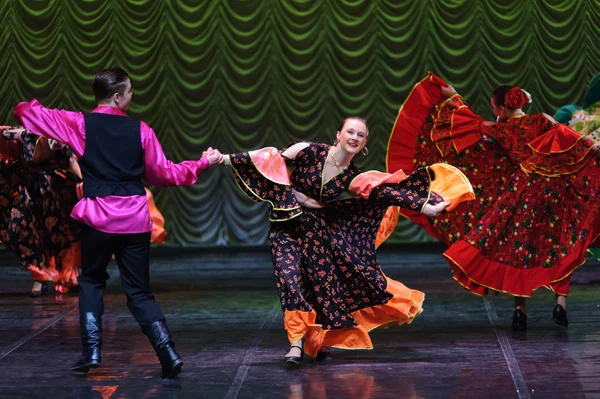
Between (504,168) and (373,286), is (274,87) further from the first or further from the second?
(373,286)

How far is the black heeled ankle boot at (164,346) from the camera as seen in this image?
4.02 m

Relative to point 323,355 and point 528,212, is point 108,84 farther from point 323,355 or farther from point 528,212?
point 528,212

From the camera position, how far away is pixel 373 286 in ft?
15.1

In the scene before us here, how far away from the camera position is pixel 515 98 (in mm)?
5305

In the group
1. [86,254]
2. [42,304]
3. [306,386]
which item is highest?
[86,254]

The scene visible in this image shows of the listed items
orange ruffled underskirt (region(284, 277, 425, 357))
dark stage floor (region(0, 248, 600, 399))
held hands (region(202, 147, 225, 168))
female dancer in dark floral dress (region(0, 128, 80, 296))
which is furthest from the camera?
female dancer in dark floral dress (region(0, 128, 80, 296))

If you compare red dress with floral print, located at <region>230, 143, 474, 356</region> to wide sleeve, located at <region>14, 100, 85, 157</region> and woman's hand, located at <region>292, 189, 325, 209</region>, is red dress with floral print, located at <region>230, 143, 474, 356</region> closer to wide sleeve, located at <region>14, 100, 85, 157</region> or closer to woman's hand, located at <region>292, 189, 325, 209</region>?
woman's hand, located at <region>292, 189, 325, 209</region>

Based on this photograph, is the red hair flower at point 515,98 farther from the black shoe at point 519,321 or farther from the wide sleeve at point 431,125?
the black shoe at point 519,321

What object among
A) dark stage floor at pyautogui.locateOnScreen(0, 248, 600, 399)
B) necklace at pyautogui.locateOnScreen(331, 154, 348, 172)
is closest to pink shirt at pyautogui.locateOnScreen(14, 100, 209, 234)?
dark stage floor at pyautogui.locateOnScreen(0, 248, 600, 399)

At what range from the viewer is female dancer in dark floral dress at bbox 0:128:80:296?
6949 mm

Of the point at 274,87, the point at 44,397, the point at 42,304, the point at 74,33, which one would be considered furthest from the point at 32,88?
the point at 44,397

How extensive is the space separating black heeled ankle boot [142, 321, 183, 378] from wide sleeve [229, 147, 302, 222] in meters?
0.80

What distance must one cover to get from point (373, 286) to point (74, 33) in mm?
6587

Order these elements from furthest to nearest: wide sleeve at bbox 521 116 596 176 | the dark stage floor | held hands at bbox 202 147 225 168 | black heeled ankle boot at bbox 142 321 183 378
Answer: wide sleeve at bbox 521 116 596 176, held hands at bbox 202 147 225 168, black heeled ankle boot at bbox 142 321 183 378, the dark stage floor
